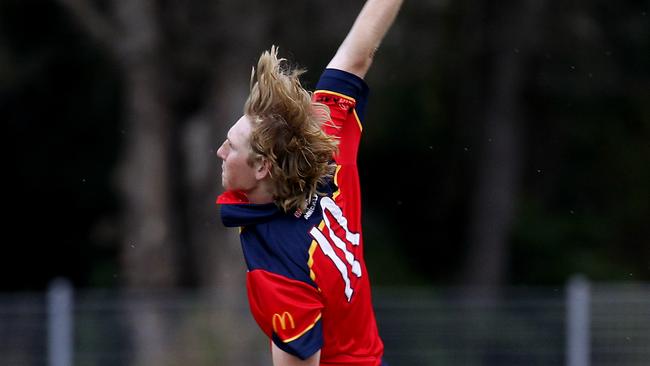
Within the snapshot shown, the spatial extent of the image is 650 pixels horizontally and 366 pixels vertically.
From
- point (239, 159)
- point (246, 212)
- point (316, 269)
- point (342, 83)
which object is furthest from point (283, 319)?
point (342, 83)

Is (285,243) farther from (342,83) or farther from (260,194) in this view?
(342,83)

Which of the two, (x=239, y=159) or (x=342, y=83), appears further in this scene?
(x=342, y=83)

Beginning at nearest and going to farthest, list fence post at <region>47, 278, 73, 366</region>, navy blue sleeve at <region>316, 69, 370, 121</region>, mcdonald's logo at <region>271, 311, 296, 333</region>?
1. mcdonald's logo at <region>271, 311, 296, 333</region>
2. navy blue sleeve at <region>316, 69, 370, 121</region>
3. fence post at <region>47, 278, 73, 366</region>

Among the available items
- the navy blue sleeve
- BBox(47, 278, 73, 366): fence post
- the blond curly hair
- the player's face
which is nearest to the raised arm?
the navy blue sleeve

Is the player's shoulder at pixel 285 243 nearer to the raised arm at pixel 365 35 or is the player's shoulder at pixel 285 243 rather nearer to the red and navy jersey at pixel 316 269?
the red and navy jersey at pixel 316 269

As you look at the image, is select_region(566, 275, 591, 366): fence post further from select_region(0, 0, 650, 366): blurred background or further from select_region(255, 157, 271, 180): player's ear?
select_region(255, 157, 271, 180): player's ear

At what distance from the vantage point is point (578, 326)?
941 cm

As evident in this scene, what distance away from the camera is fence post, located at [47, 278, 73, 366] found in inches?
366

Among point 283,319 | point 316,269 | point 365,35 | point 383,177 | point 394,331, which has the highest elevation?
point 383,177

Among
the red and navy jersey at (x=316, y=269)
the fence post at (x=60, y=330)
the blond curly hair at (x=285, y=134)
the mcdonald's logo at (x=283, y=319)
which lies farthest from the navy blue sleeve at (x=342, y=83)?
the fence post at (x=60, y=330)

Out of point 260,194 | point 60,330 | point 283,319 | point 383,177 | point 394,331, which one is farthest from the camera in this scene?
point 383,177

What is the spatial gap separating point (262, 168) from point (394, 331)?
6.88 m

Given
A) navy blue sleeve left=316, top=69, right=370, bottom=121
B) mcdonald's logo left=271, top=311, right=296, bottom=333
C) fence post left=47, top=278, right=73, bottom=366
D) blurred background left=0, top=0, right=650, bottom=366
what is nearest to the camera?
mcdonald's logo left=271, top=311, right=296, bottom=333

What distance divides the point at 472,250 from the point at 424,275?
2.58ft
